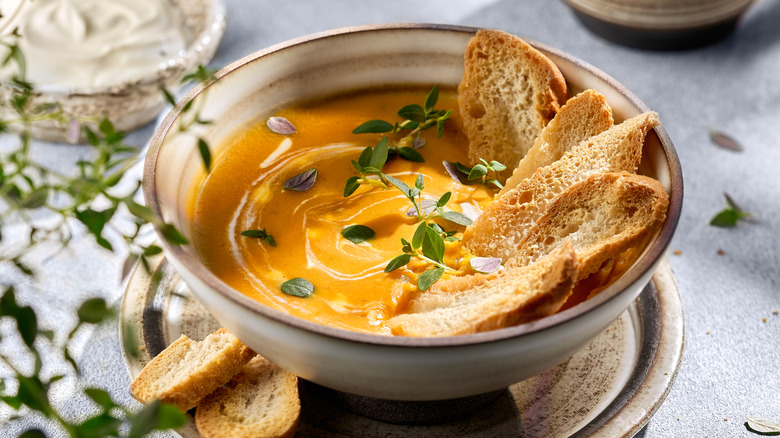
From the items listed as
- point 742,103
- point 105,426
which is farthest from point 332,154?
point 742,103

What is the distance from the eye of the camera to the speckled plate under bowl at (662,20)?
9.16 ft

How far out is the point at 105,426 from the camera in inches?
41.3

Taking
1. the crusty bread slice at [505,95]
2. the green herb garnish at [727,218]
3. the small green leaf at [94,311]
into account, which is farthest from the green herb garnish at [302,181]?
the green herb garnish at [727,218]

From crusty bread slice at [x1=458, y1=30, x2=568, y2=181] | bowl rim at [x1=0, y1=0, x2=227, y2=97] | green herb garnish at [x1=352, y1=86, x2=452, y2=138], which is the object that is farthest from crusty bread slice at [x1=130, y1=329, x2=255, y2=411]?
bowl rim at [x1=0, y1=0, x2=227, y2=97]

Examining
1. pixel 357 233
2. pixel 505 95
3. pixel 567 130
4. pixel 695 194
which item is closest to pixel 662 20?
pixel 695 194

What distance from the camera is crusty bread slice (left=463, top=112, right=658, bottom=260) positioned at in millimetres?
1544

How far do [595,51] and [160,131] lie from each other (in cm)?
195

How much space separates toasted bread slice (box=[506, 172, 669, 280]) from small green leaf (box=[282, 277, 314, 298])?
0.37 metres

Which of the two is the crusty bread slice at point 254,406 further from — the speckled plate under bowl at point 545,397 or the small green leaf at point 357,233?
the small green leaf at point 357,233

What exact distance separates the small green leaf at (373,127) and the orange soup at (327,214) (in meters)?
0.02

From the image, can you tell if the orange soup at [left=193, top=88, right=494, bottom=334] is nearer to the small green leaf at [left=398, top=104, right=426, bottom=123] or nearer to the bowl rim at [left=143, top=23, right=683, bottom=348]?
the small green leaf at [left=398, top=104, right=426, bottom=123]

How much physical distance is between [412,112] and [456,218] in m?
0.37

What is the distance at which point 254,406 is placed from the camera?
1.53 metres

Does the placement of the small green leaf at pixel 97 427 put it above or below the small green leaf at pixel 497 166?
above
